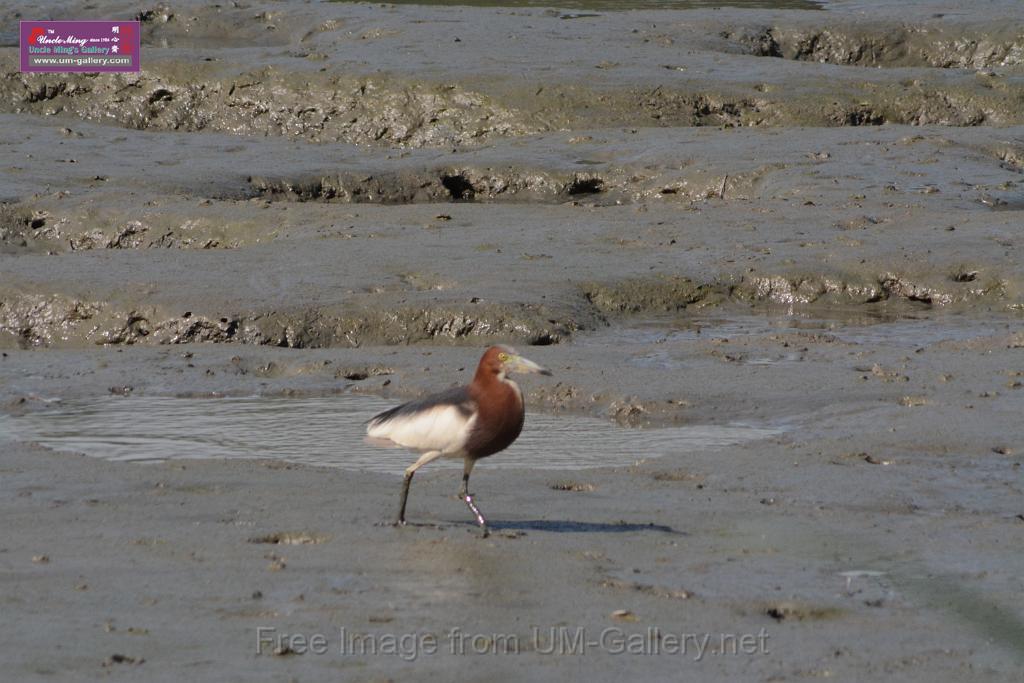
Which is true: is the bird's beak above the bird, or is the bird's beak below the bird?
above

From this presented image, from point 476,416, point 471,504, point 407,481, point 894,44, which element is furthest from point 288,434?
point 894,44

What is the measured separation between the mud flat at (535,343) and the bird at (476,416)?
33 cm

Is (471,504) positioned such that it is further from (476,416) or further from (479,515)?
(476,416)

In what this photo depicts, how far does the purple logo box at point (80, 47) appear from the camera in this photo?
1792 centimetres

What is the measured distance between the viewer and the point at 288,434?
7.24 m

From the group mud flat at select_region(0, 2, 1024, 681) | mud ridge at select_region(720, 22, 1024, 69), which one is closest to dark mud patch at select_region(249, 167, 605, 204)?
mud flat at select_region(0, 2, 1024, 681)

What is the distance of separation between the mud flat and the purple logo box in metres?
0.30

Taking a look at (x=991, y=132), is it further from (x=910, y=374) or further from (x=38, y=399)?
(x=38, y=399)

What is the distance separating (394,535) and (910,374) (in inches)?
144

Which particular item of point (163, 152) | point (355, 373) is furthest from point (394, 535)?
point (163, 152)

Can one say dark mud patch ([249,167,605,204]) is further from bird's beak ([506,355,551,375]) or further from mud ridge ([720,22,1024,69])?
bird's beak ([506,355,551,375])

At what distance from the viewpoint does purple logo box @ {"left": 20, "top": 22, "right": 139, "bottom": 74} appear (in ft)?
58.8

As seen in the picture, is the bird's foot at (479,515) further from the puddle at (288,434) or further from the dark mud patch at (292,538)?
the puddle at (288,434)

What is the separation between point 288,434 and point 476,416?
7.09ft
